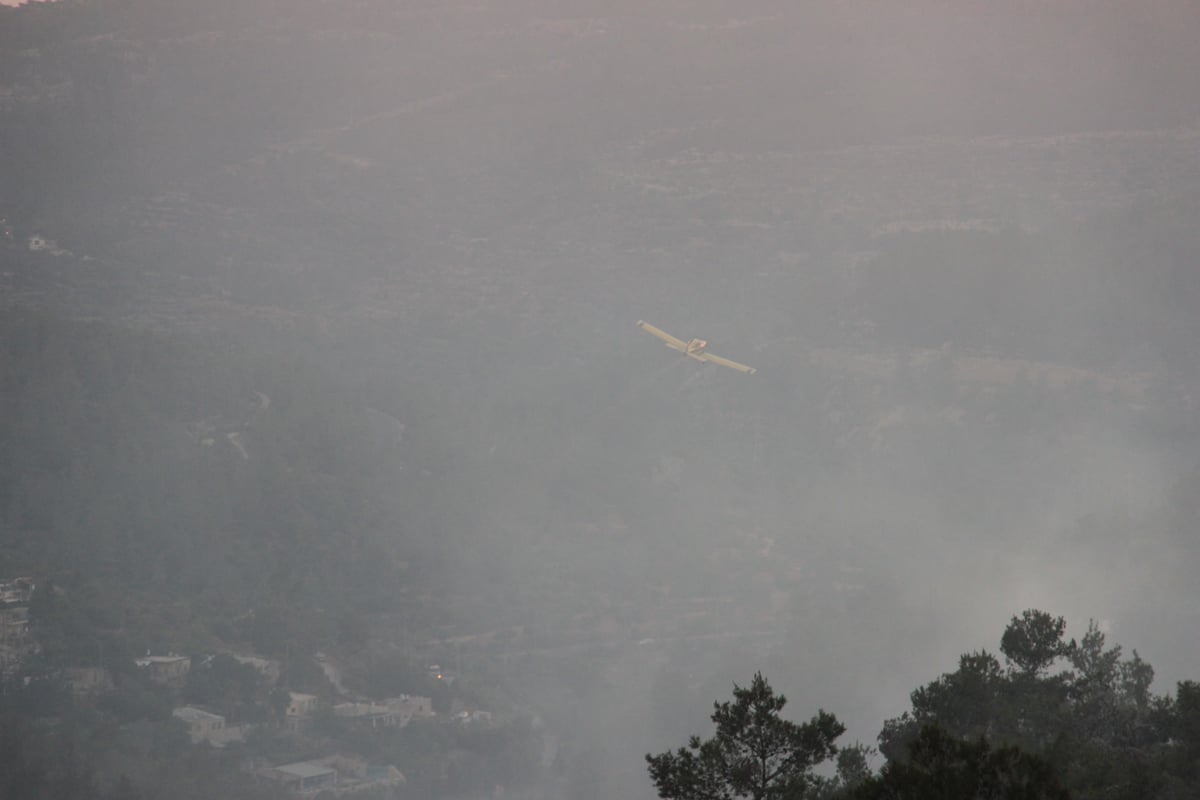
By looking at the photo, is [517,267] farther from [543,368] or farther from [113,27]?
[113,27]

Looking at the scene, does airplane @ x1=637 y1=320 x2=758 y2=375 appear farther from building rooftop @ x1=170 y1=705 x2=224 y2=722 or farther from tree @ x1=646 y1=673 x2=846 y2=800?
tree @ x1=646 y1=673 x2=846 y2=800

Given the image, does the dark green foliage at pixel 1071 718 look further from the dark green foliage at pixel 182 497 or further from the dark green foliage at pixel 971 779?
the dark green foliage at pixel 182 497

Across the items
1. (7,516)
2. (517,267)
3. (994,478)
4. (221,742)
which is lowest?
(221,742)

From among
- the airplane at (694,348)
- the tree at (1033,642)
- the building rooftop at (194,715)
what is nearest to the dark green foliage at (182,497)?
the building rooftop at (194,715)

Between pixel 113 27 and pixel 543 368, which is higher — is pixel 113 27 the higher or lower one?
the higher one

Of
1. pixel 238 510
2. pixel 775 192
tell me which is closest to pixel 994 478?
pixel 775 192

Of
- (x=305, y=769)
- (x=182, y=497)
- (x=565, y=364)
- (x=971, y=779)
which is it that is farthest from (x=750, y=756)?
(x=565, y=364)

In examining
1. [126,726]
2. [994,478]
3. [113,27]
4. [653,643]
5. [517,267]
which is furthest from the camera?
[113,27]

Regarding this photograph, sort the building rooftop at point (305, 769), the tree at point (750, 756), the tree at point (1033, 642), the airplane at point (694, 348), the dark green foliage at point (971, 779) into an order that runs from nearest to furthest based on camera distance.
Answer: the dark green foliage at point (971, 779)
the tree at point (750, 756)
the tree at point (1033, 642)
the building rooftop at point (305, 769)
the airplane at point (694, 348)
